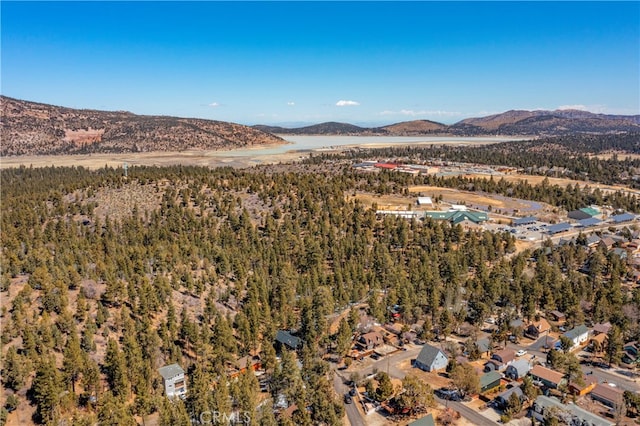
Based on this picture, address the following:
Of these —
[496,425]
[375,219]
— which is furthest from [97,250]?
[496,425]

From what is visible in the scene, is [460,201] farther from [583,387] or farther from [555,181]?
[583,387]

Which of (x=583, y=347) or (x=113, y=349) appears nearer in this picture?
(x=113, y=349)

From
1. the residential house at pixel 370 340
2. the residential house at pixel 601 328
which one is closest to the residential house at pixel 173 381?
the residential house at pixel 370 340

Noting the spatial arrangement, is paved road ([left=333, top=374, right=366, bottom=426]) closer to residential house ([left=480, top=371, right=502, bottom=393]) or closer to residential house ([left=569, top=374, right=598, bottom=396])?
residential house ([left=480, top=371, right=502, bottom=393])

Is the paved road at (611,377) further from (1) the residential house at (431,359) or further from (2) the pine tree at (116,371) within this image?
(2) the pine tree at (116,371)

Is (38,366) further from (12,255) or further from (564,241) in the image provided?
(564,241)

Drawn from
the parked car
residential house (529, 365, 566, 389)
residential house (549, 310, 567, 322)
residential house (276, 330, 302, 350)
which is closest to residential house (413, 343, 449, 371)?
the parked car

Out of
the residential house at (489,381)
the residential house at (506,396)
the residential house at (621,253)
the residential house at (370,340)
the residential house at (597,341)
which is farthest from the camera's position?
the residential house at (621,253)
